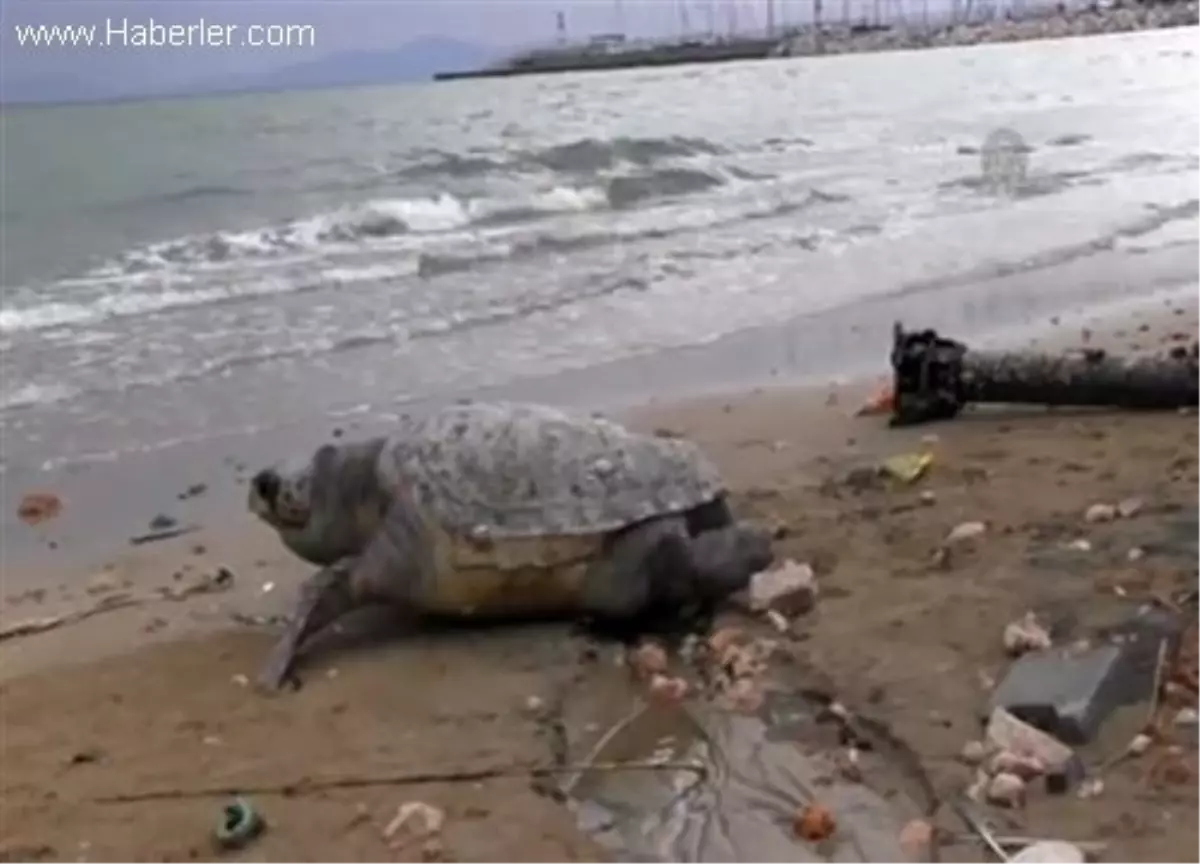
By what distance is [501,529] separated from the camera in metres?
4.95

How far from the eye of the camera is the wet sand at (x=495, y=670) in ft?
12.8

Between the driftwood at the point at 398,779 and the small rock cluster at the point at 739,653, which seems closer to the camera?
the driftwood at the point at 398,779

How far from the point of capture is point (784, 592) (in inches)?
196

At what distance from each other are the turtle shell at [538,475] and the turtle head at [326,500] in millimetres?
166

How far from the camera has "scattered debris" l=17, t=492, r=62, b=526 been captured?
7711 mm

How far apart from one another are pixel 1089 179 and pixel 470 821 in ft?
59.4

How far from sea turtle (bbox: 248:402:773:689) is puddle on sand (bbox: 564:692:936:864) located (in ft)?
2.31

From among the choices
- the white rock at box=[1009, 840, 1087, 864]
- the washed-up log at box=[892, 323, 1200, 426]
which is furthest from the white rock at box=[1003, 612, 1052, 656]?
the washed-up log at box=[892, 323, 1200, 426]

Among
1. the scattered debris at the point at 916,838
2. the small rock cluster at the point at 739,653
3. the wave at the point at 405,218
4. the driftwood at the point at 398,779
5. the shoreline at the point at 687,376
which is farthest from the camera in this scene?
the wave at the point at 405,218

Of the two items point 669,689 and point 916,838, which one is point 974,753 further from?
point 669,689

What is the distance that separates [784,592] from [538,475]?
0.89 metres

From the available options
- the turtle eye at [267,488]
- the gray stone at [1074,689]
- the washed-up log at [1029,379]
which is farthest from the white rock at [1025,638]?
the washed-up log at [1029,379]

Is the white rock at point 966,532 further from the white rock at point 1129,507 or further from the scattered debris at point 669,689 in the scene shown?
the scattered debris at point 669,689

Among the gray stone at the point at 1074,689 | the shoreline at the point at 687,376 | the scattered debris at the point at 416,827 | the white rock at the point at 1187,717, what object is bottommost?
the shoreline at the point at 687,376
